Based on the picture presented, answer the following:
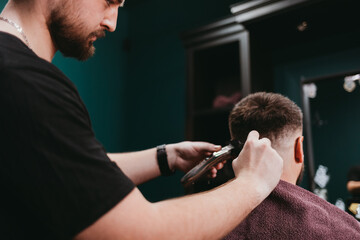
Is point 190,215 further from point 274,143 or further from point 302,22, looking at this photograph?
point 302,22

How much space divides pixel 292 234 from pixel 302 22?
135cm

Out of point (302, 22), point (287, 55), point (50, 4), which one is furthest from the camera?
point (287, 55)

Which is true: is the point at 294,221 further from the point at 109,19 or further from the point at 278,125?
the point at 109,19

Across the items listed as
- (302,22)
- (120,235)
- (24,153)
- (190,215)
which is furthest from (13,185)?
(302,22)

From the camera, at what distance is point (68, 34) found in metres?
0.92

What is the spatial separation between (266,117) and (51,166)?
36.5 inches

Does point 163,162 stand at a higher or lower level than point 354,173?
higher

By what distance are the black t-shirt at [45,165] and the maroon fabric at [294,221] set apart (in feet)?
2.00

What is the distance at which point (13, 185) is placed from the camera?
0.60 meters

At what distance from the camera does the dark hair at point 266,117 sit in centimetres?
126

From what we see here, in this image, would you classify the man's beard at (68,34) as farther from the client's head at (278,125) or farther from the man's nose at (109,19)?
the client's head at (278,125)

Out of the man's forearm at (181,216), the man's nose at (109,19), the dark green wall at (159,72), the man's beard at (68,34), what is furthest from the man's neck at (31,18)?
the dark green wall at (159,72)

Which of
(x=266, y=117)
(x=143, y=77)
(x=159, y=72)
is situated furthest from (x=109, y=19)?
(x=143, y=77)

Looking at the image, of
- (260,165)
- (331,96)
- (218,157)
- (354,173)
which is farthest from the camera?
(331,96)
